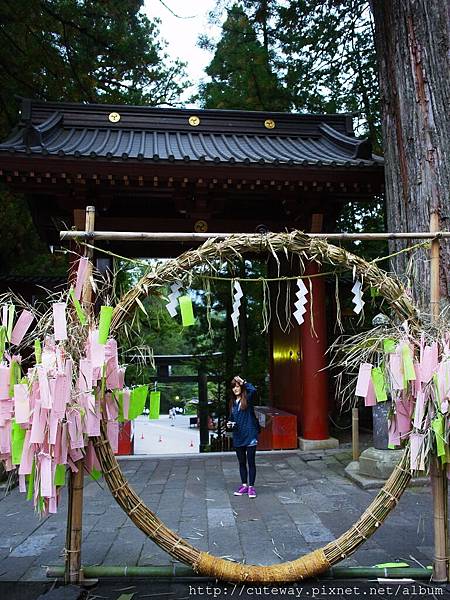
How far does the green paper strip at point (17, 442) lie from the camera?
2.62 m

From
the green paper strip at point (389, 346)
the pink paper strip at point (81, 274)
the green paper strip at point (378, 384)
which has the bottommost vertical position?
the green paper strip at point (378, 384)

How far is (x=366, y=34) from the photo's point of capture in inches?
414

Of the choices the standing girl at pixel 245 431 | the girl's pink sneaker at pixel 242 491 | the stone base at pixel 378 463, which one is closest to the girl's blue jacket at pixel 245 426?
the standing girl at pixel 245 431

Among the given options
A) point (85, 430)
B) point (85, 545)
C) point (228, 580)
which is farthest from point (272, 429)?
point (85, 430)

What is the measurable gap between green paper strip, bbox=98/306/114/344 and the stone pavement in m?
1.71

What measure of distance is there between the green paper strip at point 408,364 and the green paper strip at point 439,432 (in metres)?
0.27

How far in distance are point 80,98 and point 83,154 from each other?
5.63 metres

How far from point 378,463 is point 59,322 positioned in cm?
425

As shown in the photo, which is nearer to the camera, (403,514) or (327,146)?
(403,514)

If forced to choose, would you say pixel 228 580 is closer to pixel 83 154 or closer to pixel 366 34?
pixel 83 154

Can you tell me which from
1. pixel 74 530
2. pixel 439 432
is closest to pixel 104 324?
pixel 74 530

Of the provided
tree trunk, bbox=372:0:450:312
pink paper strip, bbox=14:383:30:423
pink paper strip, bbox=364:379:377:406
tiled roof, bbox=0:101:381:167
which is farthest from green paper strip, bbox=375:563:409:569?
tiled roof, bbox=0:101:381:167

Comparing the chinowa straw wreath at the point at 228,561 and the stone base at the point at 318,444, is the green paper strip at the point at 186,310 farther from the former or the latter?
the stone base at the point at 318,444

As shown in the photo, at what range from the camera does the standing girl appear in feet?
17.1
